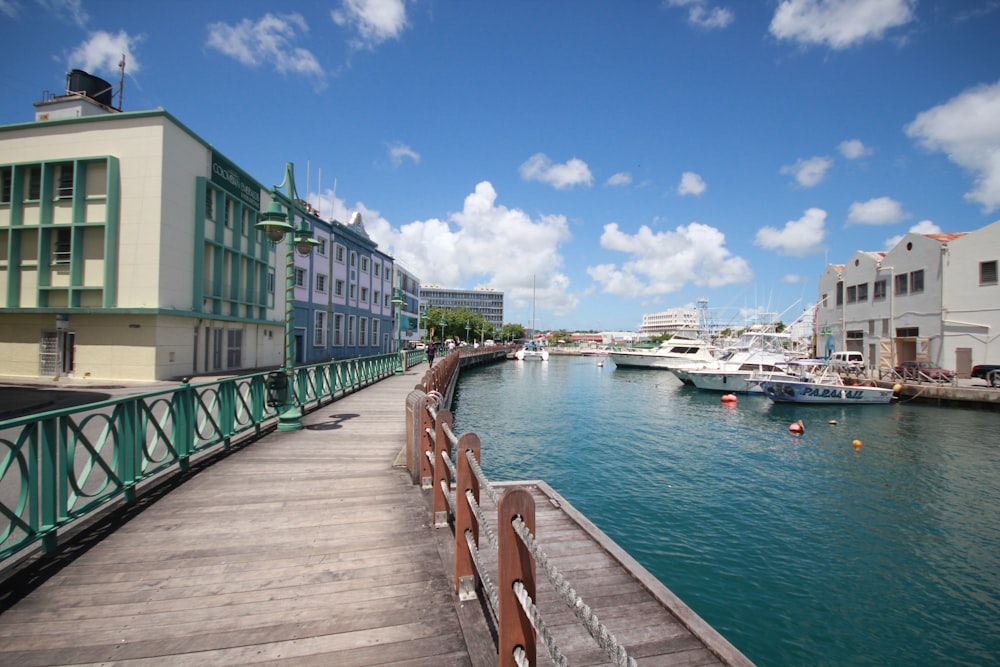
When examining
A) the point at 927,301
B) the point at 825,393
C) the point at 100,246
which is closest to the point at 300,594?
the point at 100,246

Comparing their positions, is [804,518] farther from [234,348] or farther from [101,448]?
[234,348]

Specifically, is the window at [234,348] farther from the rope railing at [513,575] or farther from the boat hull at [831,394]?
the boat hull at [831,394]

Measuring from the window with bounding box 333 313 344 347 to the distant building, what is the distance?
399 ft

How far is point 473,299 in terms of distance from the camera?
171000 mm

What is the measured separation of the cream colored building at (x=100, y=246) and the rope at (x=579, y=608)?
21.2 m

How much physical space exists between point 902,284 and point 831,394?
1151cm

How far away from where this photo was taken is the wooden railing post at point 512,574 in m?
2.21

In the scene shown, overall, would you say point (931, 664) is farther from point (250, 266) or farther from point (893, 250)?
point (893, 250)

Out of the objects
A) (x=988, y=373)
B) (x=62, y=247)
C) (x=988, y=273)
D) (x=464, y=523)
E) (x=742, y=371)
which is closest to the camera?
(x=464, y=523)

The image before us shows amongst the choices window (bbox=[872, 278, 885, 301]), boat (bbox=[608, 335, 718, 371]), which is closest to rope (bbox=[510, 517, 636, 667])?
window (bbox=[872, 278, 885, 301])

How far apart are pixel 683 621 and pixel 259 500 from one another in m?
4.70

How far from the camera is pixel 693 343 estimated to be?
51188 millimetres

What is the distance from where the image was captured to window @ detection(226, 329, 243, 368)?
2380 cm

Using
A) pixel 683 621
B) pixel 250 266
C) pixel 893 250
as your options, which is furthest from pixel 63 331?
pixel 893 250
